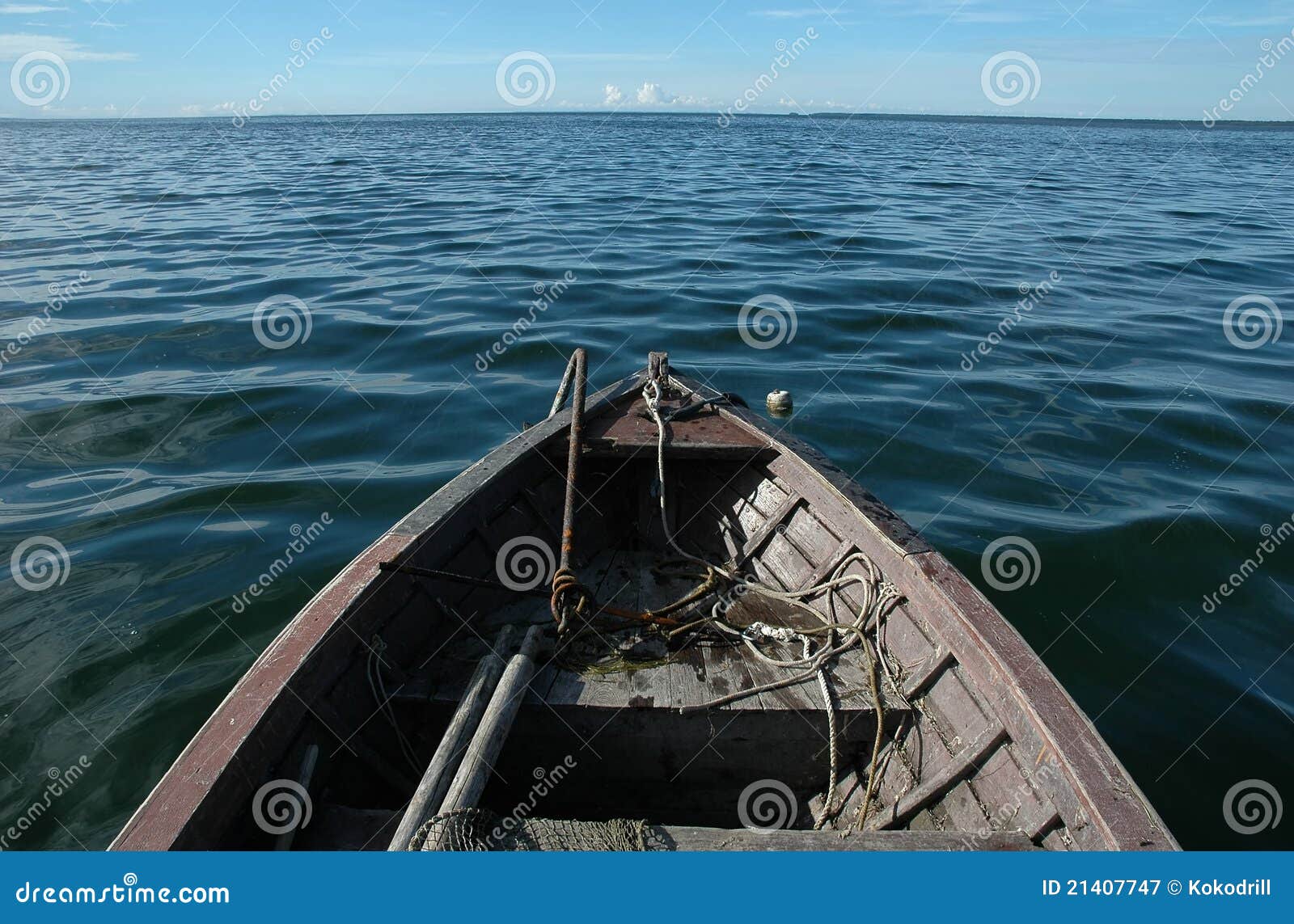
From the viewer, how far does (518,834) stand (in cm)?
282

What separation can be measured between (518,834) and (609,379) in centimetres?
713

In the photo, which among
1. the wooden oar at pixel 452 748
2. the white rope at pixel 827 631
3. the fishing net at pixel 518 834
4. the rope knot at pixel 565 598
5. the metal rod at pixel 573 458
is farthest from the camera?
the metal rod at pixel 573 458

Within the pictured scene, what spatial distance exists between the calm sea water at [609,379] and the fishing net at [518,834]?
97.6 inches

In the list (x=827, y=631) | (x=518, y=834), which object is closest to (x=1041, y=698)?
(x=827, y=631)

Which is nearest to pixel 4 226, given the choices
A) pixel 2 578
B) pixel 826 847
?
pixel 2 578

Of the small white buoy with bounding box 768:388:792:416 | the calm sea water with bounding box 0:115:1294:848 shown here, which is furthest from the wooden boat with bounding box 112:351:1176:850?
the small white buoy with bounding box 768:388:792:416

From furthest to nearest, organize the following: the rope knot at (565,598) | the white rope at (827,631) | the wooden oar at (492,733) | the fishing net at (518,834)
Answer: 1. the rope knot at (565,598)
2. the white rope at (827,631)
3. the wooden oar at (492,733)
4. the fishing net at (518,834)

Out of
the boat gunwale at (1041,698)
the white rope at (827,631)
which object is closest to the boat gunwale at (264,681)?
the white rope at (827,631)

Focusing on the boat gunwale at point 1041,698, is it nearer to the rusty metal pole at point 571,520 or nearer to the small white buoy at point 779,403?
the rusty metal pole at point 571,520

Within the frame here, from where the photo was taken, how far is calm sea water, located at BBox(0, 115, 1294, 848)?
498cm

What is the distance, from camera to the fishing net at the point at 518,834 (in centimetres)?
269

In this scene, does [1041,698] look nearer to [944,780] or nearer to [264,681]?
[944,780]

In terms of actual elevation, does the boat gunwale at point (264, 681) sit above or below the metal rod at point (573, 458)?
below

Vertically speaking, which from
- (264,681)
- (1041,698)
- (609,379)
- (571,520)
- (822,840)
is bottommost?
(822,840)
